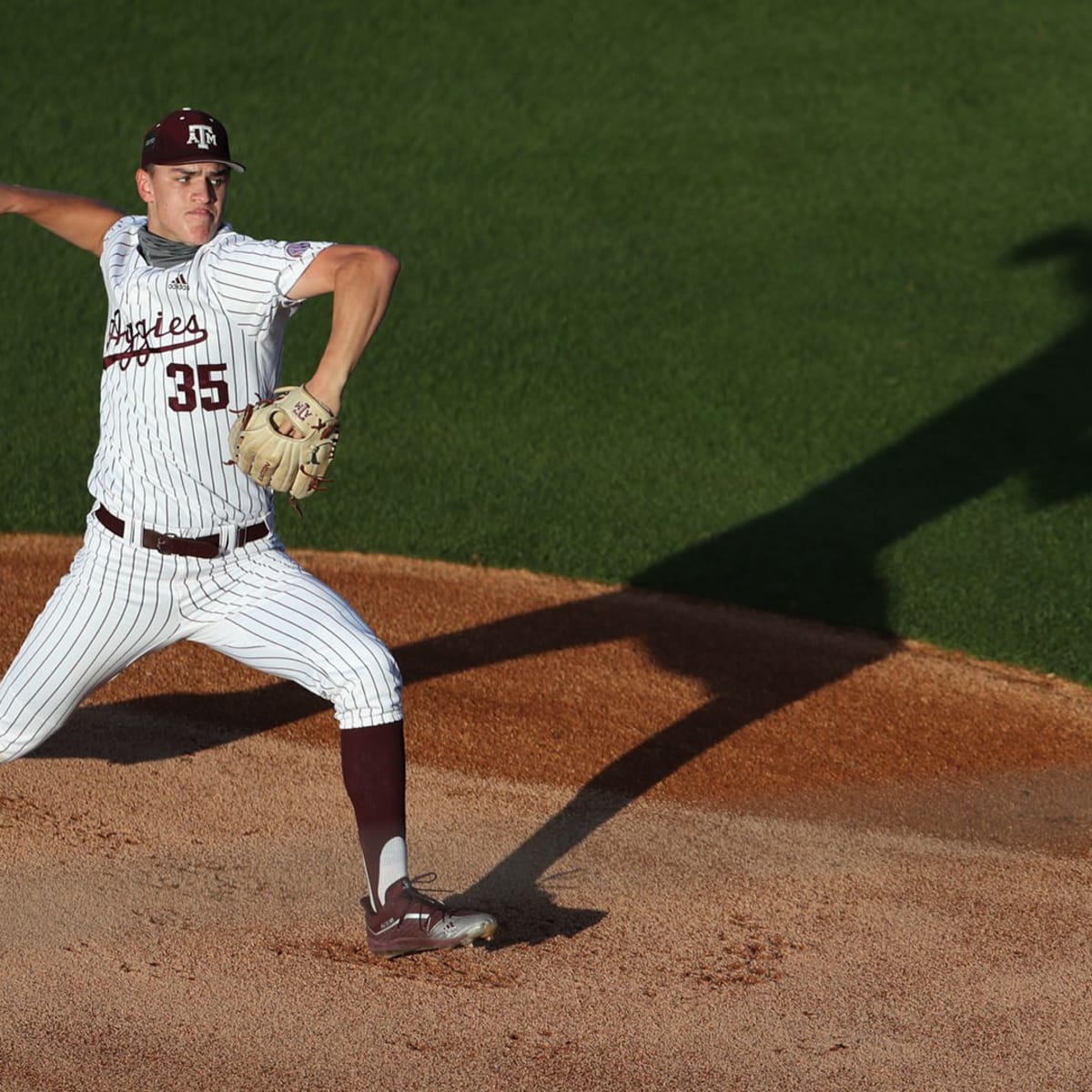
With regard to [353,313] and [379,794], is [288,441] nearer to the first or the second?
[353,313]

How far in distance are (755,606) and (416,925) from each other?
4003 mm

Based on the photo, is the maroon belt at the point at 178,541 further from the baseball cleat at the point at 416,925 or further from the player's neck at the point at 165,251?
the baseball cleat at the point at 416,925

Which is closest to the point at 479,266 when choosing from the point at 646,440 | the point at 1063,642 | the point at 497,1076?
the point at 646,440

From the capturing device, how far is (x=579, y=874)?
16.4 ft

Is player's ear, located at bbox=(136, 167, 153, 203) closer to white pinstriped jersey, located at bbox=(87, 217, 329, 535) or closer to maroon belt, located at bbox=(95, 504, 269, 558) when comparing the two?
white pinstriped jersey, located at bbox=(87, 217, 329, 535)

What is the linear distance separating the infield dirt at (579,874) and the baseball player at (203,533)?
345 mm

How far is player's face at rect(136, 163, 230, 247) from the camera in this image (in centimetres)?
441

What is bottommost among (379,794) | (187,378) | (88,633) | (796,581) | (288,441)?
(796,581)

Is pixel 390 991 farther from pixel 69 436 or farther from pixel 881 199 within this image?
pixel 881 199

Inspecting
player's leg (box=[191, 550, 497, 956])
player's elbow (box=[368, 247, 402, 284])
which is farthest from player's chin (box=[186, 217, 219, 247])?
player's leg (box=[191, 550, 497, 956])

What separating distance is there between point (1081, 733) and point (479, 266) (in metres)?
6.99

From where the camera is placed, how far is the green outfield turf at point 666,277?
28.3ft

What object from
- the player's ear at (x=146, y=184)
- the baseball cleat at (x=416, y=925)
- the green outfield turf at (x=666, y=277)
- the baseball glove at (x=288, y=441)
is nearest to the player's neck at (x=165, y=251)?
the player's ear at (x=146, y=184)

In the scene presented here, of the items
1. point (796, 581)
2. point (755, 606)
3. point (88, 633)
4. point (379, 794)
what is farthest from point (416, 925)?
point (796, 581)
